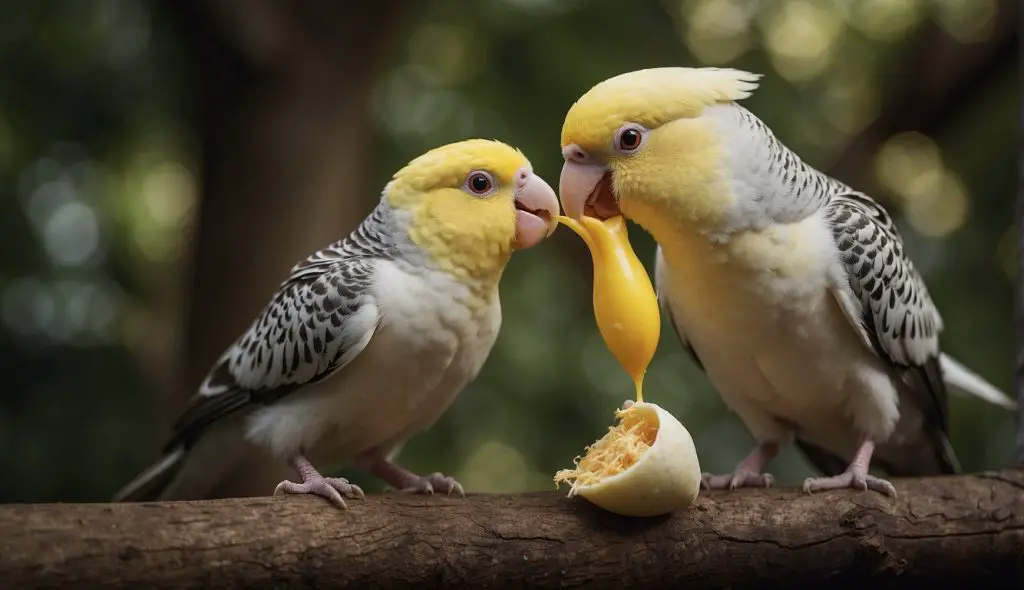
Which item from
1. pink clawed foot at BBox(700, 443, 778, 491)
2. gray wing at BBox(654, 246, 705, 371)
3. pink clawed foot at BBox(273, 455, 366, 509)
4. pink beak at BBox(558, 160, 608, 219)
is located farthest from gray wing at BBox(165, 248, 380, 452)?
pink clawed foot at BBox(700, 443, 778, 491)

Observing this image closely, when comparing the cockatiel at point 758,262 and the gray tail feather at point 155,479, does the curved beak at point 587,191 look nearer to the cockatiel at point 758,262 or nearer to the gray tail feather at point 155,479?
the cockatiel at point 758,262

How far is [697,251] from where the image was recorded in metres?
2.73

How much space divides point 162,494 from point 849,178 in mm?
3525

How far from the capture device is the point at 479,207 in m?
2.72

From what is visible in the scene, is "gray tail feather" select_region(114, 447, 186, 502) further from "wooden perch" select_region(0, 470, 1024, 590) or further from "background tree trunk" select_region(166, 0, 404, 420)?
"background tree trunk" select_region(166, 0, 404, 420)

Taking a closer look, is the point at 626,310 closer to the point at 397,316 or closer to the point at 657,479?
the point at 657,479

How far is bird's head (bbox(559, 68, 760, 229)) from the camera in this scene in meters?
2.59

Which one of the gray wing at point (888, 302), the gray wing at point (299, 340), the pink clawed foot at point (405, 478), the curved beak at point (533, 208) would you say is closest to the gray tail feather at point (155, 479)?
the gray wing at point (299, 340)

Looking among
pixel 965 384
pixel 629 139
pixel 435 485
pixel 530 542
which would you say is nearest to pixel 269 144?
pixel 435 485

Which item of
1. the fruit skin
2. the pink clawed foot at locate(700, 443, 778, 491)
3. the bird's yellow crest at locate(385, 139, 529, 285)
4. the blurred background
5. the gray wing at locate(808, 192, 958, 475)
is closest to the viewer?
the fruit skin

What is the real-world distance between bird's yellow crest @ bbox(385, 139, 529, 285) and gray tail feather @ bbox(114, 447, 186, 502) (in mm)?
1132

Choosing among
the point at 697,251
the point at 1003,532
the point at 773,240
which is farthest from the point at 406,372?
the point at 1003,532

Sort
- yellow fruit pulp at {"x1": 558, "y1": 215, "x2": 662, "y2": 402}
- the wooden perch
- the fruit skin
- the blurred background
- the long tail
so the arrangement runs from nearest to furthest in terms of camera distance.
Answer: the wooden perch → the fruit skin → yellow fruit pulp at {"x1": 558, "y1": 215, "x2": 662, "y2": 402} → the long tail → the blurred background

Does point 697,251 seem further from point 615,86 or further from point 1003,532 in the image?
point 1003,532
